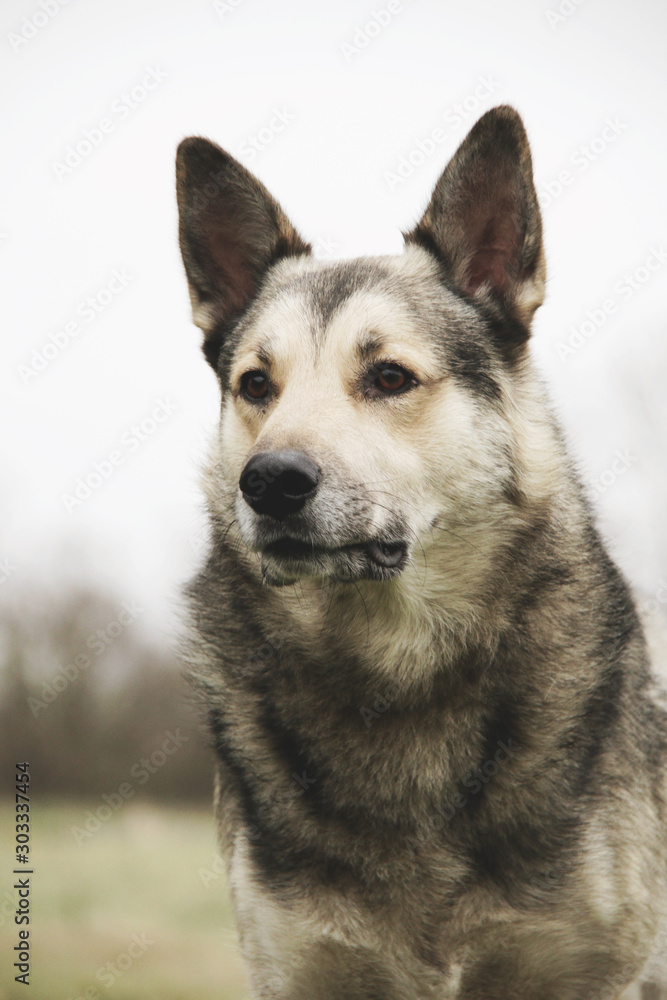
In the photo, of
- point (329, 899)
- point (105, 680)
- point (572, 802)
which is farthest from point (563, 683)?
point (105, 680)

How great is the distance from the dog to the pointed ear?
11 millimetres

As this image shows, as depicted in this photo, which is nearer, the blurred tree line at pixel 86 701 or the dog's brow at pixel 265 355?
the dog's brow at pixel 265 355

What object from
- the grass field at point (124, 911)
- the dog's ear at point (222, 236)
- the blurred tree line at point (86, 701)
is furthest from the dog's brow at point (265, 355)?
the blurred tree line at point (86, 701)

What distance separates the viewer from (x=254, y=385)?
3.87 m

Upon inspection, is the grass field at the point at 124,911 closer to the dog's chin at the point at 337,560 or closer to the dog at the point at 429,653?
the dog at the point at 429,653

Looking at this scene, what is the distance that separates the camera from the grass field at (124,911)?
19.3ft

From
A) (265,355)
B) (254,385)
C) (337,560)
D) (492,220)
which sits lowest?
(337,560)

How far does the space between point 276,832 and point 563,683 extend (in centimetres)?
134

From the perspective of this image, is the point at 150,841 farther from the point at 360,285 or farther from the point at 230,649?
the point at 360,285

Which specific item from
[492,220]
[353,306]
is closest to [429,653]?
[353,306]

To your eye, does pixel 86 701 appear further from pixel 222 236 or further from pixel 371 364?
pixel 371 364

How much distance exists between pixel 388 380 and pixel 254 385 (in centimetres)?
64

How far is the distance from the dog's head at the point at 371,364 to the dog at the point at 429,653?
Answer: 12 millimetres

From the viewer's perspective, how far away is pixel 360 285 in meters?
3.94
